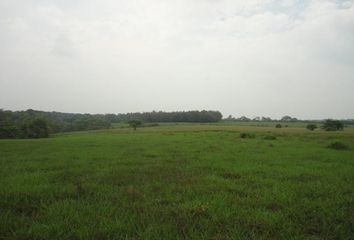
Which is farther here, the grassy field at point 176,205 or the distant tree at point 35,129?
the distant tree at point 35,129

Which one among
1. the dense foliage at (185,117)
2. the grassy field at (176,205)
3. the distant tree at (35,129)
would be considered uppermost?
the dense foliage at (185,117)

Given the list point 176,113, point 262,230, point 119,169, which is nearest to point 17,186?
point 119,169

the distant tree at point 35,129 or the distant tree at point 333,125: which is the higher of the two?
the distant tree at point 333,125

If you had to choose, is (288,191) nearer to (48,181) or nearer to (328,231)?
(328,231)

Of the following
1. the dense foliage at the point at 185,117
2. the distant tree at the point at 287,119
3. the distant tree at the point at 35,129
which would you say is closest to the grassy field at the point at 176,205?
the distant tree at the point at 35,129

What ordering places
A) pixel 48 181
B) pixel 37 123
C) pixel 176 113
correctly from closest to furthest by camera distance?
pixel 48 181
pixel 37 123
pixel 176 113

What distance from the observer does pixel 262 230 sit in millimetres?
4629

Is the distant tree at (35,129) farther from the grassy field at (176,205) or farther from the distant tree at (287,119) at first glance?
the distant tree at (287,119)

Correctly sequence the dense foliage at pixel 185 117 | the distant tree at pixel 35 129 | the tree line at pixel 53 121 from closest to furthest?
the tree line at pixel 53 121 < the distant tree at pixel 35 129 < the dense foliage at pixel 185 117

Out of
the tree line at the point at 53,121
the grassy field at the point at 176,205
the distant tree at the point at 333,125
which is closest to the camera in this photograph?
the grassy field at the point at 176,205

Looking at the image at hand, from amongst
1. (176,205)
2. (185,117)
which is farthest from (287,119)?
(176,205)

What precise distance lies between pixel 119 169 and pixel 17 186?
3.74 metres

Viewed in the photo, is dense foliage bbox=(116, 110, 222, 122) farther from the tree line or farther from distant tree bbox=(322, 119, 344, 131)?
distant tree bbox=(322, 119, 344, 131)

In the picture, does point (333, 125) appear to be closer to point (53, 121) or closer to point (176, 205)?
point (176, 205)
